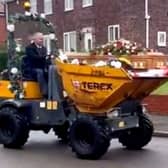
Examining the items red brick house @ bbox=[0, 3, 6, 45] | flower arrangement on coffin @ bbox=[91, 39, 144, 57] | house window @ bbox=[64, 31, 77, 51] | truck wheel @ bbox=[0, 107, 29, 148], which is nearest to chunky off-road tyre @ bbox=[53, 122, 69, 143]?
truck wheel @ bbox=[0, 107, 29, 148]

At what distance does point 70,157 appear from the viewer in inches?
432

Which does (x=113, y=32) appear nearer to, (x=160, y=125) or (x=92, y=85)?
(x=160, y=125)

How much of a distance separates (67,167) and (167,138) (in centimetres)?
386

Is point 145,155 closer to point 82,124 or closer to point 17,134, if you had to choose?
point 82,124

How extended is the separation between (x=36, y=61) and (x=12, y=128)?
1313 millimetres

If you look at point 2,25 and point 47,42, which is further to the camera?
point 2,25

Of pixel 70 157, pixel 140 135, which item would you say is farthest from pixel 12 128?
pixel 140 135

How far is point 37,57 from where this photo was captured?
38.9ft

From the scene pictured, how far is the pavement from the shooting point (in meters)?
13.6

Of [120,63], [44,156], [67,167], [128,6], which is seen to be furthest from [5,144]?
[128,6]

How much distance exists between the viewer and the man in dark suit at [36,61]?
11.8 m

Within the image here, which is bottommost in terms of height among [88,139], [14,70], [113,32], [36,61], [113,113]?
[88,139]

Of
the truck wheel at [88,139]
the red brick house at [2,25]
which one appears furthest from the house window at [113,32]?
the truck wheel at [88,139]

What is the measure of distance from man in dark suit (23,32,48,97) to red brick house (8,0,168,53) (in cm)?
1886
